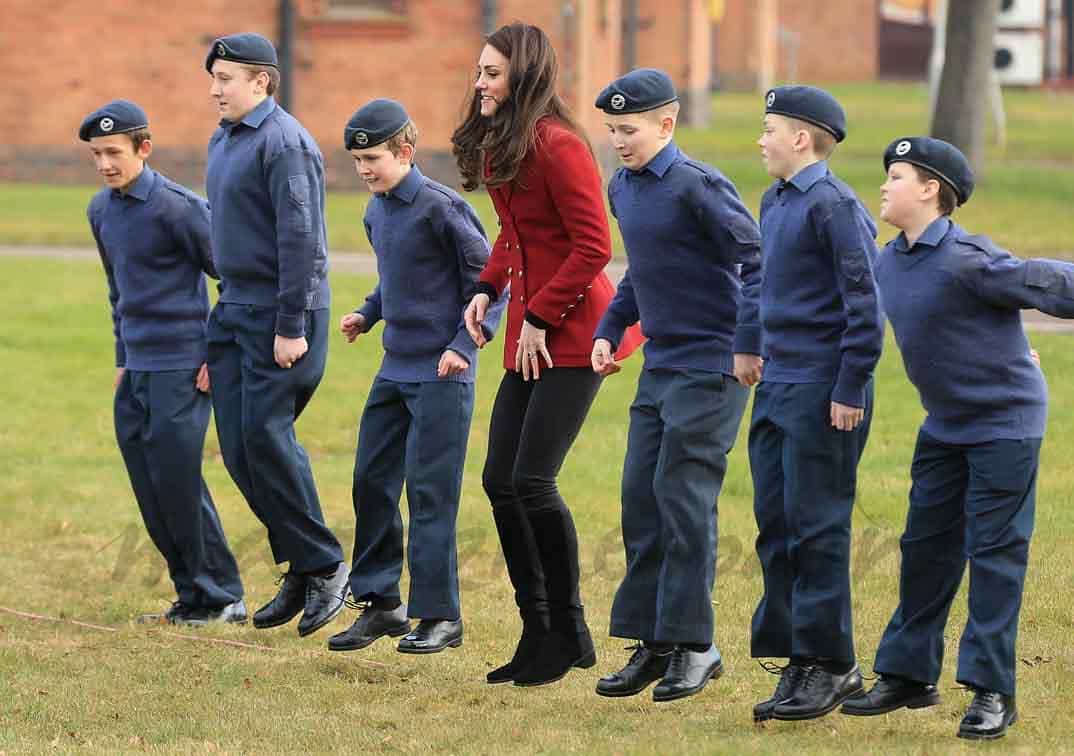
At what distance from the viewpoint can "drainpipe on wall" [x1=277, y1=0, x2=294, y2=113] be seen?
29.4 metres

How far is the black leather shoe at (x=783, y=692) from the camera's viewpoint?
6543mm

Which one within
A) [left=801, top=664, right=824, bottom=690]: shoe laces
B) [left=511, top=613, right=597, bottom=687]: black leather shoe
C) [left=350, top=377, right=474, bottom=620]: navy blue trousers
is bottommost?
[left=511, top=613, right=597, bottom=687]: black leather shoe

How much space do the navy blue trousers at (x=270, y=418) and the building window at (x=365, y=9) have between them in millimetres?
21653

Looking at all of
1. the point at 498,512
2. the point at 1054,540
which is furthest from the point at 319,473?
the point at 498,512

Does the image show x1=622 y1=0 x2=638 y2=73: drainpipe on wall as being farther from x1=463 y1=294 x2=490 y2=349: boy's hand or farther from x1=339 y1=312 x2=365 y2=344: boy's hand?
x1=463 y1=294 x2=490 y2=349: boy's hand

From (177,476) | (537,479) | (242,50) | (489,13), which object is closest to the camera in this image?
(537,479)

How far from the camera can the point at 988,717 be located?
20.5ft

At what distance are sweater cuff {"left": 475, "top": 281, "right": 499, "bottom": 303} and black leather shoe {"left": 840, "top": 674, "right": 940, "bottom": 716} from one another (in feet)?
6.08

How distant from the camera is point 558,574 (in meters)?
7.11

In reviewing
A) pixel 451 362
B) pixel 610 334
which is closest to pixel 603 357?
pixel 610 334

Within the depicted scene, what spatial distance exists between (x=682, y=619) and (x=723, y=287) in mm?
1077

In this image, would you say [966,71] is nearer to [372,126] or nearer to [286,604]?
[286,604]

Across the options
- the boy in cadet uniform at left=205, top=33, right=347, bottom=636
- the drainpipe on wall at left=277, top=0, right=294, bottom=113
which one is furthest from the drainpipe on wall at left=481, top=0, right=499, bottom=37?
the boy in cadet uniform at left=205, top=33, right=347, bottom=636

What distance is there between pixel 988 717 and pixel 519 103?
2.45 metres
